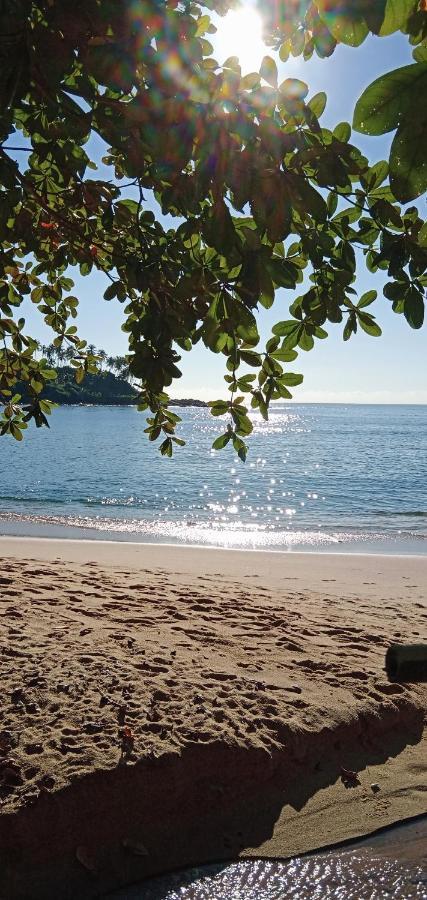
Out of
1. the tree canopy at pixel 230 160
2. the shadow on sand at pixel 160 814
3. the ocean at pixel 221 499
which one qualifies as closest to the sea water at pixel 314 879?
the shadow on sand at pixel 160 814

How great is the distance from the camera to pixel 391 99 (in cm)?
87

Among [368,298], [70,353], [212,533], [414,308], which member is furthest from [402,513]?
[414,308]

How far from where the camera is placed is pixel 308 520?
2147 centimetres

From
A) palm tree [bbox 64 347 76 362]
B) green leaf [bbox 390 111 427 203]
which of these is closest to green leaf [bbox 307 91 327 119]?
green leaf [bbox 390 111 427 203]

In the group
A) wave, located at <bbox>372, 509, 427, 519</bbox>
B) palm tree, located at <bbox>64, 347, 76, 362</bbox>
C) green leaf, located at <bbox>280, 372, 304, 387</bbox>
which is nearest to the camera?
green leaf, located at <bbox>280, 372, 304, 387</bbox>

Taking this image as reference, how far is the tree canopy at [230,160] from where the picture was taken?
133cm

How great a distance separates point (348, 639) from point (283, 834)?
8.83ft

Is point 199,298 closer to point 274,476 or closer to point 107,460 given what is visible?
point 274,476

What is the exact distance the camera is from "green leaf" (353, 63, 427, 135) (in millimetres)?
850

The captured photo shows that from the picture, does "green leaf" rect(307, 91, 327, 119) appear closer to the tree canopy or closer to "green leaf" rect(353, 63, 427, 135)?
the tree canopy

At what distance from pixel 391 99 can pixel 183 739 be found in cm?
352

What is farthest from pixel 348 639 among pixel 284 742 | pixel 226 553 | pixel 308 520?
pixel 308 520

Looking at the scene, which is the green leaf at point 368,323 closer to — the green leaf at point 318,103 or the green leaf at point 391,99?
the green leaf at point 318,103

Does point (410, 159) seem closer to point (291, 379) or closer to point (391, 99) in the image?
point (391, 99)
